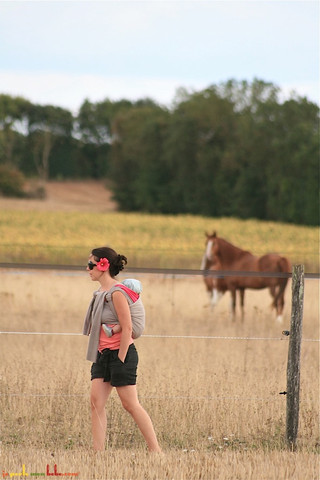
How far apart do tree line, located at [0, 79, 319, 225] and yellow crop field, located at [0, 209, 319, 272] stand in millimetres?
11599

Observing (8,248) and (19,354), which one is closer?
(19,354)

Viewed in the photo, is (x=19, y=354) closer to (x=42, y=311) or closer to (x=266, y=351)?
(x=266, y=351)

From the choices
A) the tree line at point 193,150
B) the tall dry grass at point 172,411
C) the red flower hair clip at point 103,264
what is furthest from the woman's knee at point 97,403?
the tree line at point 193,150

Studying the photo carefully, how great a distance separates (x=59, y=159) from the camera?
88062 millimetres

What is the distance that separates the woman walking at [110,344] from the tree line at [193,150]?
166 feet

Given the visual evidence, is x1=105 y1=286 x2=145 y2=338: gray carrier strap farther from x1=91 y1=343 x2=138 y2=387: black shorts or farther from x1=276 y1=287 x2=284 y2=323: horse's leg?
x1=276 y1=287 x2=284 y2=323: horse's leg

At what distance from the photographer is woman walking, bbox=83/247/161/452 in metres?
5.49

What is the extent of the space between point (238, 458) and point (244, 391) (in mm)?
1776

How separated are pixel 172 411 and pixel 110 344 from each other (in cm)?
186

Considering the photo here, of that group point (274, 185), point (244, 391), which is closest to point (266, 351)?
point (244, 391)

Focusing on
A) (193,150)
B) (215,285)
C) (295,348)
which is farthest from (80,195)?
(295,348)

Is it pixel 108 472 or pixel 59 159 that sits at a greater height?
pixel 59 159

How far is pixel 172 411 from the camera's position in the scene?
7203 millimetres

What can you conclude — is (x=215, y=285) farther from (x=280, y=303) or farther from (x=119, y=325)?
(x=119, y=325)
